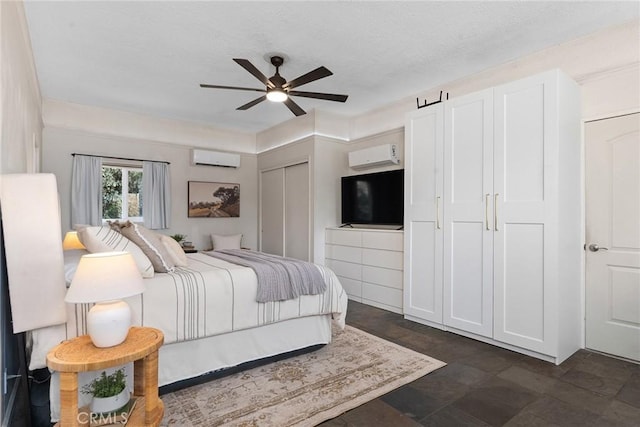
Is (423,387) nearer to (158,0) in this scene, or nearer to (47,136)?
(158,0)

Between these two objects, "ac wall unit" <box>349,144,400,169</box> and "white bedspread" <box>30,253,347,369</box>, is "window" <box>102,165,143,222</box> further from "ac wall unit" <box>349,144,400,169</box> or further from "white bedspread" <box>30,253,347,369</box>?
"ac wall unit" <box>349,144,400,169</box>

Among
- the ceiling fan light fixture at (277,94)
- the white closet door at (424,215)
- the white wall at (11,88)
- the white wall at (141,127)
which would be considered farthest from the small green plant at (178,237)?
the white closet door at (424,215)

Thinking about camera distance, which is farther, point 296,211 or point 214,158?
point 214,158

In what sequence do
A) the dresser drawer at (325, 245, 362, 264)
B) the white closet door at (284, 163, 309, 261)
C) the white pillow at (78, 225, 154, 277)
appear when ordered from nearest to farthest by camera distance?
the white pillow at (78, 225, 154, 277), the dresser drawer at (325, 245, 362, 264), the white closet door at (284, 163, 309, 261)

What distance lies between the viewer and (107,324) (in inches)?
65.7

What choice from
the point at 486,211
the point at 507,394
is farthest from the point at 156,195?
the point at 507,394

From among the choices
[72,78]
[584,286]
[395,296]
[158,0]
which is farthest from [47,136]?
[584,286]

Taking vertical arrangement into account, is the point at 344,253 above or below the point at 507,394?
above

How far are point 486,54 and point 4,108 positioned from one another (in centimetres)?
376

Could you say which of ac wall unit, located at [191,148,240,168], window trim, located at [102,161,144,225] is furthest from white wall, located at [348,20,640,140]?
window trim, located at [102,161,144,225]

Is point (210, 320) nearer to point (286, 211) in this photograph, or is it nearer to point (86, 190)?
point (286, 211)

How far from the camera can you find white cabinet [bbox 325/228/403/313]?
163 inches

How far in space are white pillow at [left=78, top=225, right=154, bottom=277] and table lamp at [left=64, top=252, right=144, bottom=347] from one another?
516mm

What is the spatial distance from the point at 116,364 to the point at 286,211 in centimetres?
428
